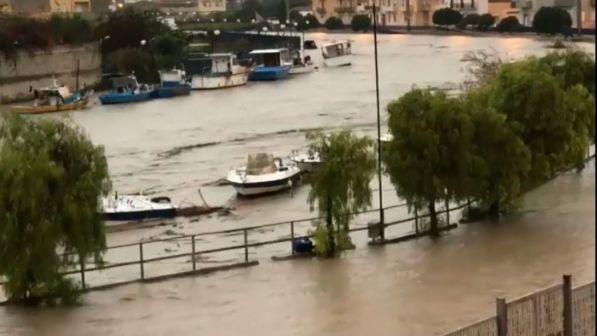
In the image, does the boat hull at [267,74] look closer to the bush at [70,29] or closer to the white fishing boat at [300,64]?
the white fishing boat at [300,64]

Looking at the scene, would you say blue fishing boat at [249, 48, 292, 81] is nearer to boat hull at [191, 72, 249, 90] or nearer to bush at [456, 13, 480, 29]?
boat hull at [191, 72, 249, 90]

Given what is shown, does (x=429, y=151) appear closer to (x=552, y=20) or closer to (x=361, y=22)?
(x=552, y=20)

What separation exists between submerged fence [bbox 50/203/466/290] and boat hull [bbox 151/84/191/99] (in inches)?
1107

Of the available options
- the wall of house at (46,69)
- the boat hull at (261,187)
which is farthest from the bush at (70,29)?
the boat hull at (261,187)

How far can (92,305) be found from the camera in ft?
38.0

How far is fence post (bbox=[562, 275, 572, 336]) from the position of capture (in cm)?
659

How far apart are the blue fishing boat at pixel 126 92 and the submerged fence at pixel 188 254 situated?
25.8 metres

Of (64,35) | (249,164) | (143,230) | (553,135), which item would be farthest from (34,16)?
(553,135)

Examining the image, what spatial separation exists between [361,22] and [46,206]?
81.3 metres

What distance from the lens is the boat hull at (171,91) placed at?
4388cm

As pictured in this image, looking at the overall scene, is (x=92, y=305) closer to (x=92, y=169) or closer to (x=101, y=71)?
(x=92, y=169)

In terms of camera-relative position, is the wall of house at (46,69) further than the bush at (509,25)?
No

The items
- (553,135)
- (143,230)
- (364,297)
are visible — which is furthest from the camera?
(143,230)

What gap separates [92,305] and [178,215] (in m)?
6.48
